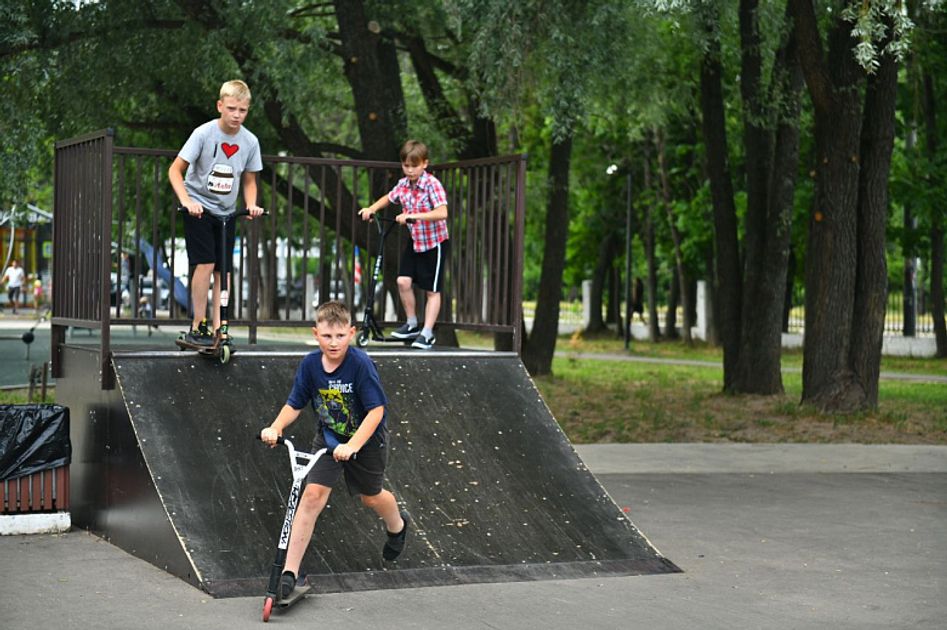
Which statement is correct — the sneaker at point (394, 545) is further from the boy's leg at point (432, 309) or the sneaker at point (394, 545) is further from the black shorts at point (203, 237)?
the boy's leg at point (432, 309)

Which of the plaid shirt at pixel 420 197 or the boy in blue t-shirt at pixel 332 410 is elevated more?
the plaid shirt at pixel 420 197

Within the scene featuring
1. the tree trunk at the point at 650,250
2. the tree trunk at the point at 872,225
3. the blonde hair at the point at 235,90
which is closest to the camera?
the blonde hair at the point at 235,90

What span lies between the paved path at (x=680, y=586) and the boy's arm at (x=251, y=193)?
2.27 metres

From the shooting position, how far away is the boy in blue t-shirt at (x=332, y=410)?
6.80 m

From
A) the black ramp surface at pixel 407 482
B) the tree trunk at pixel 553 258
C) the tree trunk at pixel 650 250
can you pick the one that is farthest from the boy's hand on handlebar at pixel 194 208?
the tree trunk at pixel 650 250

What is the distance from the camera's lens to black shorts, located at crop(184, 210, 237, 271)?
9156mm

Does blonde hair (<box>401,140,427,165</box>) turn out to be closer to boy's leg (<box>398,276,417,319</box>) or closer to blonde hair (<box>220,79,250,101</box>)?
boy's leg (<box>398,276,417,319</box>)

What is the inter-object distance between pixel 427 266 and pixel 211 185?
94.1 inches

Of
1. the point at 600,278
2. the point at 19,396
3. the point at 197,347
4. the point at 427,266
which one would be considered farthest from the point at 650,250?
the point at 197,347

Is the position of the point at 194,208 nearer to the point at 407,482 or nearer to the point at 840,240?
the point at 407,482

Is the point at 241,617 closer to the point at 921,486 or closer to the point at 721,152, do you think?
the point at 921,486

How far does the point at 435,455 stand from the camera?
8781mm

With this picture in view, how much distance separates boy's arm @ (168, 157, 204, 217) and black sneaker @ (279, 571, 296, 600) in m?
2.82

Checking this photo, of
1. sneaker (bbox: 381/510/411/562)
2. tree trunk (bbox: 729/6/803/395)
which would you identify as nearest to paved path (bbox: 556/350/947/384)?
tree trunk (bbox: 729/6/803/395)
